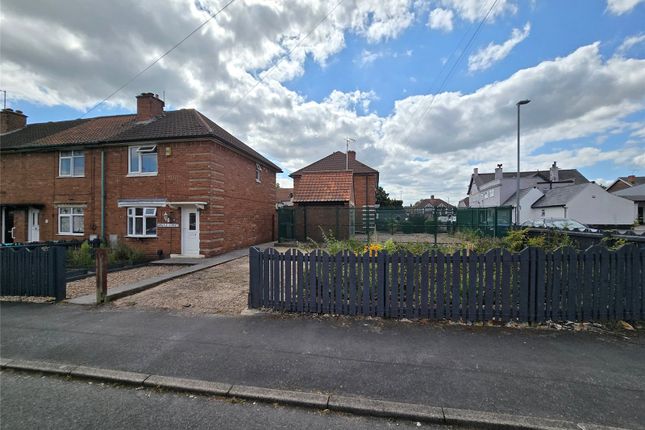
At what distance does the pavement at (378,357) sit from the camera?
2.97 m

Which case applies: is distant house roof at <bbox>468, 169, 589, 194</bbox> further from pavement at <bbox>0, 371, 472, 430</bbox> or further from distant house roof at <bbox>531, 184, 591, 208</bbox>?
pavement at <bbox>0, 371, 472, 430</bbox>

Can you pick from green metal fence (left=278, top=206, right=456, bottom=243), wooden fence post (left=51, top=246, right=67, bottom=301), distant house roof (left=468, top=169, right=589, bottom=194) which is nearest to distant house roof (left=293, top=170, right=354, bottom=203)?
green metal fence (left=278, top=206, right=456, bottom=243)

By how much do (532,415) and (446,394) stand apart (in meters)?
0.75

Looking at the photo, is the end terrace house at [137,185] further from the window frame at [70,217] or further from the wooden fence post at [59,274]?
the wooden fence post at [59,274]

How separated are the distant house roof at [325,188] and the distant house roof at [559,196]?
2860 centimetres

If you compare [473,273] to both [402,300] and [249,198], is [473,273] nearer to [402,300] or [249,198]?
[402,300]

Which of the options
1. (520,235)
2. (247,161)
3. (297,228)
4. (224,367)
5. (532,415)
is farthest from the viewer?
(297,228)

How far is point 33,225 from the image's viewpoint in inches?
616

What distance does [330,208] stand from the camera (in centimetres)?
1753

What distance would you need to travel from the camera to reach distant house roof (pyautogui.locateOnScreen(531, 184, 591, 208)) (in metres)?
32.6

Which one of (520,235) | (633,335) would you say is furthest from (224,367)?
(520,235)

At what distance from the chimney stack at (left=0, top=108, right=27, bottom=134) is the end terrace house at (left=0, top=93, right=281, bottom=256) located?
2.69 meters

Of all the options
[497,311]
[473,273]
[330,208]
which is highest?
[330,208]

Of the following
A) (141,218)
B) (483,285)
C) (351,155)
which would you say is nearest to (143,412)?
(483,285)
